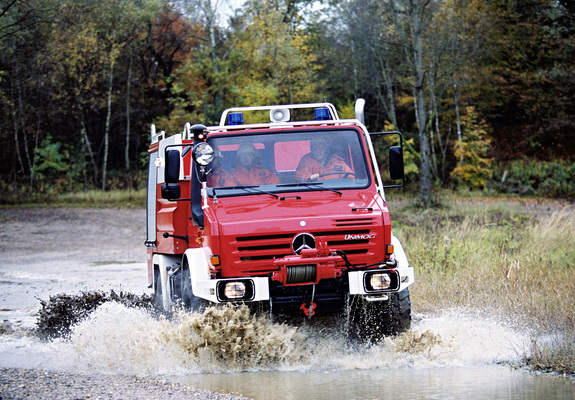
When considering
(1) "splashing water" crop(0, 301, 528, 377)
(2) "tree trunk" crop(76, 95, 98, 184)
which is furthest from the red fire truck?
(2) "tree trunk" crop(76, 95, 98, 184)

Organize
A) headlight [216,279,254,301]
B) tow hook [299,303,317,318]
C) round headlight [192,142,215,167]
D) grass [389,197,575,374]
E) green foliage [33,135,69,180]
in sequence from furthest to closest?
green foliage [33,135,69,180]
grass [389,197,575,374]
round headlight [192,142,215,167]
tow hook [299,303,317,318]
headlight [216,279,254,301]

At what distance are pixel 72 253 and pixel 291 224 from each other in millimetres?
16538

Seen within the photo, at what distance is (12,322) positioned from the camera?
37.7 feet

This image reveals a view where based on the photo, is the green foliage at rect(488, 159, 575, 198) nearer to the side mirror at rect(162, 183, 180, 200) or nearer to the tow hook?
the side mirror at rect(162, 183, 180, 200)

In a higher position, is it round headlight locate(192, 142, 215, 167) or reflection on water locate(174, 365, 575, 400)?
round headlight locate(192, 142, 215, 167)

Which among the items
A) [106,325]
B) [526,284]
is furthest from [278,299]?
[526,284]

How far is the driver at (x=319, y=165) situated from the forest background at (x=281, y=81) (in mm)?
23675

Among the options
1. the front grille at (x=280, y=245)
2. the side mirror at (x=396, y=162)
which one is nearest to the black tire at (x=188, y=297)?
the front grille at (x=280, y=245)

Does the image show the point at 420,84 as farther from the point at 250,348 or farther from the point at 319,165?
the point at 250,348

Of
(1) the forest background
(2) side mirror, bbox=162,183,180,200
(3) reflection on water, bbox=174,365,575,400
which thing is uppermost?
(1) the forest background

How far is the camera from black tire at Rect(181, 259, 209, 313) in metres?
7.86

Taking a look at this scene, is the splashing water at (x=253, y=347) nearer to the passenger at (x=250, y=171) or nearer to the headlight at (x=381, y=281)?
the headlight at (x=381, y=281)

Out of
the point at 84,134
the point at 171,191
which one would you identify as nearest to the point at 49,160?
the point at 84,134

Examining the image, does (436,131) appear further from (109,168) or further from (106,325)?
(106,325)
